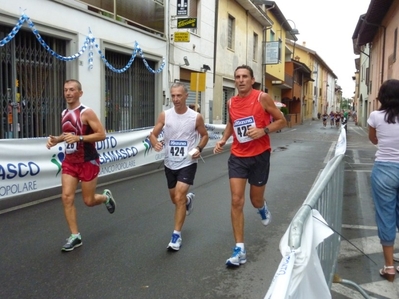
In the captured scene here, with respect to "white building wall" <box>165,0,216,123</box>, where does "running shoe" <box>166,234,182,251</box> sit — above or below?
below

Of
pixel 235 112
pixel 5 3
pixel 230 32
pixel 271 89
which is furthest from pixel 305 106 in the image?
pixel 235 112

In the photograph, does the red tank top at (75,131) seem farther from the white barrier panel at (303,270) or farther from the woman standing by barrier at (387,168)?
the white barrier panel at (303,270)

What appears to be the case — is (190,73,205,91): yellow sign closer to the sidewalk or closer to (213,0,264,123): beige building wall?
(213,0,264,123): beige building wall

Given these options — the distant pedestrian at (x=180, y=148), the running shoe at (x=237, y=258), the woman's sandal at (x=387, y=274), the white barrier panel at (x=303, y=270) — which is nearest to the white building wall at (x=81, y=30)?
the distant pedestrian at (x=180, y=148)

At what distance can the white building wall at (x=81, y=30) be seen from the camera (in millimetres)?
10492

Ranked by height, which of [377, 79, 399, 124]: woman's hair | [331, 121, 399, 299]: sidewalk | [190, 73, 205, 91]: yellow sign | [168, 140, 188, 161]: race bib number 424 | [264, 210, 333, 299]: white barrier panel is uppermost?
[190, 73, 205, 91]: yellow sign

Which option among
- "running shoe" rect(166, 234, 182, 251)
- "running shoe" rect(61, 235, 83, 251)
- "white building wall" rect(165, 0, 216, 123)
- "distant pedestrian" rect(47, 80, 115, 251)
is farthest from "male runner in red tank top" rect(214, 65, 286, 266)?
"white building wall" rect(165, 0, 216, 123)

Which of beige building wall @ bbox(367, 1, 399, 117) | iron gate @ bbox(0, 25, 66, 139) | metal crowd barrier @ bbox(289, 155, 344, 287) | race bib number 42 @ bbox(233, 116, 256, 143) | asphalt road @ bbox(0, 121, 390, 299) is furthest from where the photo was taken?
beige building wall @ bbox(367, 1, 399, 117)

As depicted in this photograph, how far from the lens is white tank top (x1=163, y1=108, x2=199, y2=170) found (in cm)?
489

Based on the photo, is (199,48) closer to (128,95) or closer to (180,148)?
(128,95)

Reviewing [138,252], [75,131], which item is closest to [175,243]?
[138,252]

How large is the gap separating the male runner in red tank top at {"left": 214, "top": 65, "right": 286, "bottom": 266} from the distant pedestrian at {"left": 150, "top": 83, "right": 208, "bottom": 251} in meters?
0.48

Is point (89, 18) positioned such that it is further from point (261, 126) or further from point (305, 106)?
point (305, 106)

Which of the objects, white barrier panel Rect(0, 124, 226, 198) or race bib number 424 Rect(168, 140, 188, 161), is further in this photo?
white barrier panel Rect(0, 124, 226, 198)
